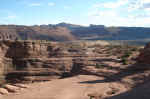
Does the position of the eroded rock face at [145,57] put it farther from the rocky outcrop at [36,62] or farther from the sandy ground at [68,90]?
the rocky outcrop at [36,62]

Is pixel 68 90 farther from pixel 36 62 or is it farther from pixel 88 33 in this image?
pixel 88 33

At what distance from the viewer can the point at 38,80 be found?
90.7ft

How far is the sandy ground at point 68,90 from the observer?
19.1 m

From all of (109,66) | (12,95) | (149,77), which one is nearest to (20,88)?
(12,95)

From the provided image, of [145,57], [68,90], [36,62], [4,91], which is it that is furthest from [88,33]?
[4,91]

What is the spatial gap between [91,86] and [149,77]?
18.6 feet

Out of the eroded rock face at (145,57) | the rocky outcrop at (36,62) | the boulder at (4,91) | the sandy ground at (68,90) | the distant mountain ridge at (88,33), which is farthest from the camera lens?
the distant mountain ridge at (88,33)

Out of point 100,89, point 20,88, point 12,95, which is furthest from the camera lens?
point 20,88

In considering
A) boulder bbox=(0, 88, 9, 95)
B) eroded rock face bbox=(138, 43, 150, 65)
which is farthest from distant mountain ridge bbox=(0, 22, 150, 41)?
boulder bbox=(0, 88, 9, 95)

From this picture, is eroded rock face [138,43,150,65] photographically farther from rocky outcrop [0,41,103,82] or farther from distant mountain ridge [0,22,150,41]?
distant mountain ridge [0,22,150,41]

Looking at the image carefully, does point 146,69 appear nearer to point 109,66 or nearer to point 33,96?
point 109,66

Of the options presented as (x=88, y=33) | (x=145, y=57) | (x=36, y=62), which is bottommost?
(x=36, y=62)

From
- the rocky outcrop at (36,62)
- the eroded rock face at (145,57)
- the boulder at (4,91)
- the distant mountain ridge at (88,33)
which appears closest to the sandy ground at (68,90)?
the boulder at (4,91)

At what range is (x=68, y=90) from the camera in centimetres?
2127
